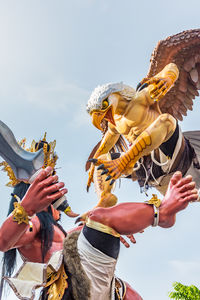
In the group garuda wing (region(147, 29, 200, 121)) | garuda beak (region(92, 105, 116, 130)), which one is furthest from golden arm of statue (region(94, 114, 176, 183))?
garuda wing (region(147, 29, 200, 121))

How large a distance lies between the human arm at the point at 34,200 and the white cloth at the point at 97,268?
305 millimetres

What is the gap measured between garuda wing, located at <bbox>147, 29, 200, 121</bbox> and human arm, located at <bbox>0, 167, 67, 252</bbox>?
1783 mm

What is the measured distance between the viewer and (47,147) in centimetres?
277

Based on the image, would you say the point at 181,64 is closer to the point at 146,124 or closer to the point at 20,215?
the point at 146,124

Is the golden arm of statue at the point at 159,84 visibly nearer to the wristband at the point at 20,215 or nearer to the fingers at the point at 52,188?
the fingers at the point at 52,188

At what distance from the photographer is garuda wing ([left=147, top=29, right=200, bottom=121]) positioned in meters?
3.30

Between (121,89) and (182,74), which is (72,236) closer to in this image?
(121,89)

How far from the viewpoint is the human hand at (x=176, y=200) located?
80.1 inches

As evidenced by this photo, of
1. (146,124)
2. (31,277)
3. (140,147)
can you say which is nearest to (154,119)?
(146,124)

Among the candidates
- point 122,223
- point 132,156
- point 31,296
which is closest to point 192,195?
point 122,223

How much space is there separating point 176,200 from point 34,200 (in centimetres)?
77

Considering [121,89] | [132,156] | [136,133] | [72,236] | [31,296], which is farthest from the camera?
[136,133]

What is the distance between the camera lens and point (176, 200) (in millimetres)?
2041

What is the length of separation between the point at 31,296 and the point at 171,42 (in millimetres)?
2373
